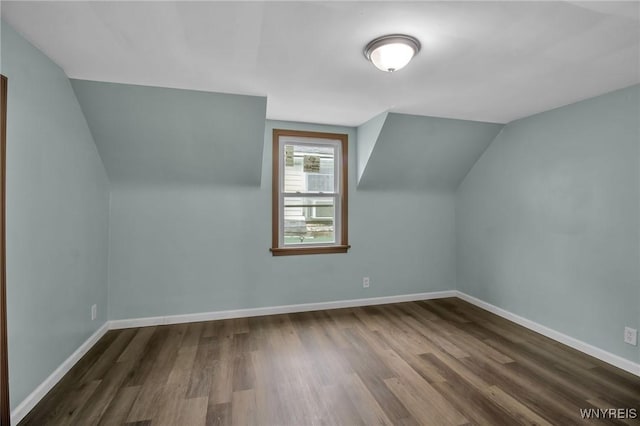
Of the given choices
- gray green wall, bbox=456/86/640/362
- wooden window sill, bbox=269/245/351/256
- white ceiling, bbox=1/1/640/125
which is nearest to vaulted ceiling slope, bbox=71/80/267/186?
white ceiling, bbox=1/1/640/125

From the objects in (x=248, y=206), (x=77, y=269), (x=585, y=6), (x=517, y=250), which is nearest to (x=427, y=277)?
(x=517, y=250)

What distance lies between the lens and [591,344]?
8.57 ft

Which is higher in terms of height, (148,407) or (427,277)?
(427,277)

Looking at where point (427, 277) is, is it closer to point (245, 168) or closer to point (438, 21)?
point (245, 168)

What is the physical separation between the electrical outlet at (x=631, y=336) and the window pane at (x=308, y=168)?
292cm

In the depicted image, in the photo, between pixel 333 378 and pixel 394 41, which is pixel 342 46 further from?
pixel 333 378

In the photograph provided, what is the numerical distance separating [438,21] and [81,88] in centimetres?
257

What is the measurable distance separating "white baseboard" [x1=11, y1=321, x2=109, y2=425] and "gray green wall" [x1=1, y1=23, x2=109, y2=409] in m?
0.04

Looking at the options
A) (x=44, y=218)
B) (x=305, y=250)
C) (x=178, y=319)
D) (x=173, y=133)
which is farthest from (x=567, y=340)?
(x=44, y=218)

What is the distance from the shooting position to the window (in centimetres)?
353

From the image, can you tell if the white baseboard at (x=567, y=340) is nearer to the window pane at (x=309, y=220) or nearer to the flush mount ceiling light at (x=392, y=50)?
the window pane at (x=309, y=220)

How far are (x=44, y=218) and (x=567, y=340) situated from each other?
14.1 feet

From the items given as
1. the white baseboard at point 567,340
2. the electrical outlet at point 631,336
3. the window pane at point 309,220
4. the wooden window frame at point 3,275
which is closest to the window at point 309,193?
the window pane at point 309,220

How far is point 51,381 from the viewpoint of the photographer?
205 cm
